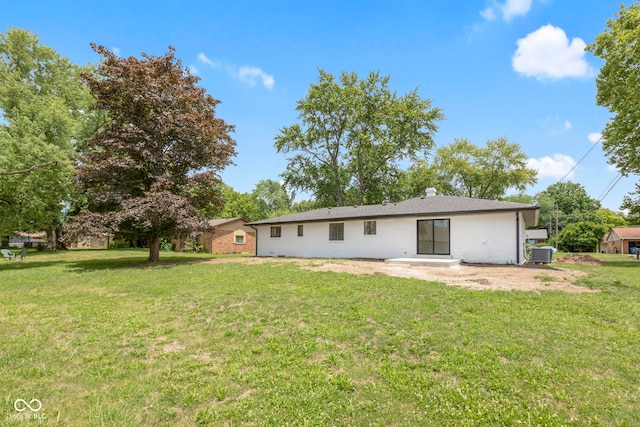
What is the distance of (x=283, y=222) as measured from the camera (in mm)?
19094

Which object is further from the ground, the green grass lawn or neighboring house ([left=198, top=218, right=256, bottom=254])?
neighboring house ([left=198, top=218, right=256, bottom=254])

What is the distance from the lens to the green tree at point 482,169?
3206cm

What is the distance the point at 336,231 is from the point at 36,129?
848 inches

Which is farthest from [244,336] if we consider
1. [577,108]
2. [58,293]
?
[577,108]

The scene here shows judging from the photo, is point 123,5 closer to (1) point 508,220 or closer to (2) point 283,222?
(2) point 283,222

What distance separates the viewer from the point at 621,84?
18062mm

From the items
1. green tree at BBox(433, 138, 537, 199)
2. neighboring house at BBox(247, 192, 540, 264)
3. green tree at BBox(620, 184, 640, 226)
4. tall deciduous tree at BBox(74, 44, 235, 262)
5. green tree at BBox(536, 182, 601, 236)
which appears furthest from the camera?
green tree at BBox(536, 182, 601, 236)

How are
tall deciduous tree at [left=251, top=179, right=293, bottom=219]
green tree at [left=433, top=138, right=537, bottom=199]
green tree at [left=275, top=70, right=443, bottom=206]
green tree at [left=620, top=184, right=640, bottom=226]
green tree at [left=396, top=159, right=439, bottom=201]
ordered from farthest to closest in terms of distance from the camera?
tall deciduous tree at [left=251, top=179, right=293, bottom=219] < green tree at [left=433, top=138, right=537, bottom=199] < green tree at [left=396, top=159, right=439, bottom=201] < green tree at [left=275, top=70, right=443, bottom=206] < green tree at [left=620, top=184, right=640, bottom=226]

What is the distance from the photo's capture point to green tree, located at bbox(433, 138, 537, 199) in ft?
105

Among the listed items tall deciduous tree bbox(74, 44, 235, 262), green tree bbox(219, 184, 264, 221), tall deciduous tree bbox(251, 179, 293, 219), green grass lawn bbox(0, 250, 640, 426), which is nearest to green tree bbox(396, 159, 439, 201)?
green tree bbox(219, 184, 264, 221)

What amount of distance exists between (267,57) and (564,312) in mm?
14553

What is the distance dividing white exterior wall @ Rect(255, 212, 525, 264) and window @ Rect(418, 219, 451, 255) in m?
0.24

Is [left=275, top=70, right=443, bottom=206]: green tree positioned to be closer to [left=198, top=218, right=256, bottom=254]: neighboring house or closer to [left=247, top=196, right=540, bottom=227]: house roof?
[left=198, top=218, right=256, bottom=254]: neighboring house

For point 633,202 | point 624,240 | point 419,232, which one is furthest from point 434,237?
point 624,240
